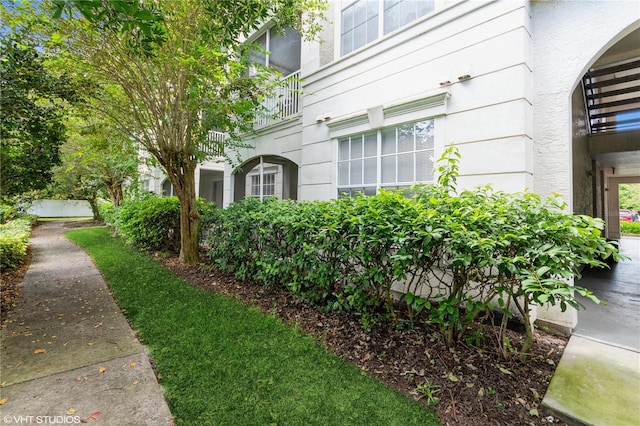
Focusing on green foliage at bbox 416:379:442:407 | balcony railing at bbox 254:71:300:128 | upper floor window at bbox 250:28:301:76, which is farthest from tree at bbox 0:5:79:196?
green foliage at bbox 416:379:442:407

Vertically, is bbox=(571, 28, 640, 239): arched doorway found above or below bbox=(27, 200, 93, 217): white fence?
above

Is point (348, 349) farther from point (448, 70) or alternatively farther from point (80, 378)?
point (448, 70)

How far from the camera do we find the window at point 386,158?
4.85m

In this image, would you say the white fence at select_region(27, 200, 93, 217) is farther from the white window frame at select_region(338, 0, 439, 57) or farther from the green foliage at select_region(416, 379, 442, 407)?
the green foliage at select_region(416, 379, 442, 407)

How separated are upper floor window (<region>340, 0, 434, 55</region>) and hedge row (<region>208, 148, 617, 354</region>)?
10.8 ft

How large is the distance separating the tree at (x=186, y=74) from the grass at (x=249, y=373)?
3.16m

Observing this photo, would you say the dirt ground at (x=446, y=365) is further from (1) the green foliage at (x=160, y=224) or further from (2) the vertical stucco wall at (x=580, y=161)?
(2) the vertical stucco wall at (x=580, y=161)

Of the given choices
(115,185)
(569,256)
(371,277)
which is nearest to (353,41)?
(371,277)

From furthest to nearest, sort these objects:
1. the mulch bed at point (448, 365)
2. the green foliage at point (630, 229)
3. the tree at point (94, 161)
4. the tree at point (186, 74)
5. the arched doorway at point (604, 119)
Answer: the green foliage at point (630, 229), the tree at point (94, 161), the arched doorway at point (604, 119), the tree at point (186, 74), the mulch bed at point (448, 365)

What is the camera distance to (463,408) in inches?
95.3

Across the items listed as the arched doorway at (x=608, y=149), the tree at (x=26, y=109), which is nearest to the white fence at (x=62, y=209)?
the tree at (x=26, y=109)

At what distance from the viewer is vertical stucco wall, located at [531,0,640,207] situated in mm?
3672

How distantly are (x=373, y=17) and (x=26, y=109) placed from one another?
Result: 238 inches

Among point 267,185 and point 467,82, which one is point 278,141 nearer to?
point 267,185
